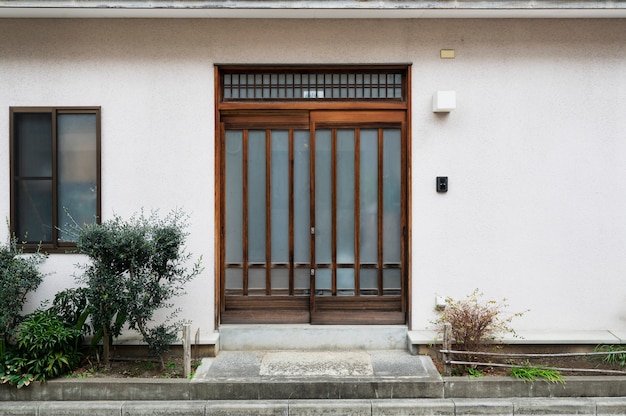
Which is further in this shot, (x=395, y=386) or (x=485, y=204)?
(x=485, y=204)

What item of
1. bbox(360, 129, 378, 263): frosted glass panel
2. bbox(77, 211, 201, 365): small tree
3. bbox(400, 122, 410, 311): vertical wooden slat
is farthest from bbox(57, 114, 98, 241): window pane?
bbox(400, 122, 410, 311): vertical wooden slat

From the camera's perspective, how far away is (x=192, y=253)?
7.43 metres

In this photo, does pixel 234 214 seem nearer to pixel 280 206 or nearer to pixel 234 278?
pixel 280 206

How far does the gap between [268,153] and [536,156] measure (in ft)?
11.5

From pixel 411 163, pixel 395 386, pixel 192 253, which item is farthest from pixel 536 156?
pixel 192 253

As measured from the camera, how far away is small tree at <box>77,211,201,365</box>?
6.37 meters

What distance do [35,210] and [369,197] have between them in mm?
4405

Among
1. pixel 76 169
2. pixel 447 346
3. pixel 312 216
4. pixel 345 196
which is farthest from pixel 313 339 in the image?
pixel 76 169

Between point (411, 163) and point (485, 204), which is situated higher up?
point (411, 163)

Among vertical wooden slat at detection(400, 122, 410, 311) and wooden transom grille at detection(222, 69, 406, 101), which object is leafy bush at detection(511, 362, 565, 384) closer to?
vertical wooden slat at detection(400, 122, 410, 311)

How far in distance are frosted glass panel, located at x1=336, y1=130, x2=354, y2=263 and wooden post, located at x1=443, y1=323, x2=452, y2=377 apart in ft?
5.77

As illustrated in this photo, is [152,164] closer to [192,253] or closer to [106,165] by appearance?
[106,165]

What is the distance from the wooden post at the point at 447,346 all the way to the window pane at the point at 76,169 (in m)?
4.65

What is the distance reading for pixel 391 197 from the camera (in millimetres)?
7734
